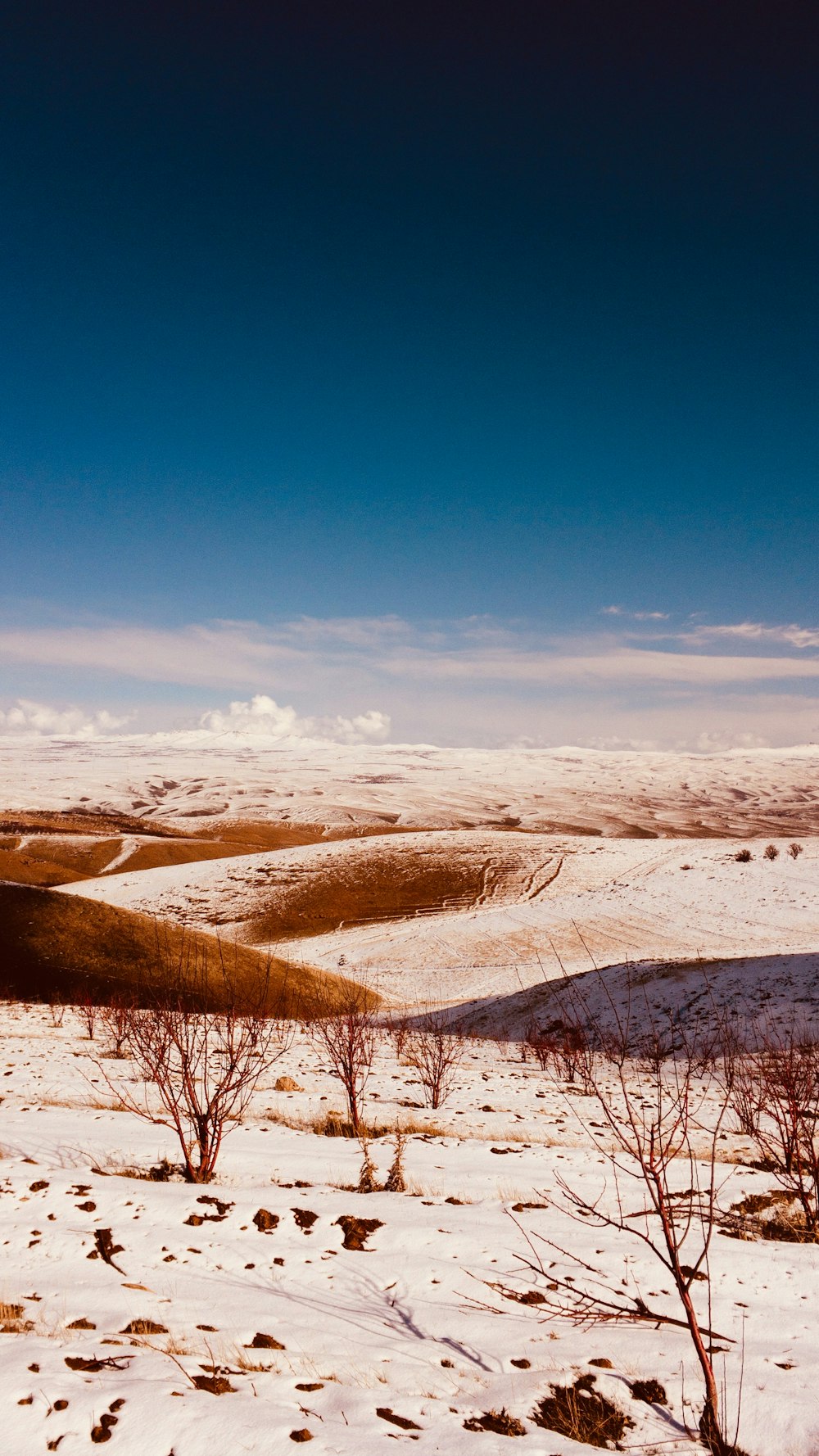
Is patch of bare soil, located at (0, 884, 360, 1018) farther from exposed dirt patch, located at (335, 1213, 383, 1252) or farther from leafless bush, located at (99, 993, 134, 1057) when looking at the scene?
exposed dirt patch, located at (335, 1213, 383, 1252)

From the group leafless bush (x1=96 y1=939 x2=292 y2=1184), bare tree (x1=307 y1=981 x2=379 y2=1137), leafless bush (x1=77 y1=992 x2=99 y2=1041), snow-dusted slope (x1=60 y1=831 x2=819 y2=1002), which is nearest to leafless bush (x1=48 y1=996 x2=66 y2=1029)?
leafless bush (x1=77 y1=992 x2=99 y2=1041)

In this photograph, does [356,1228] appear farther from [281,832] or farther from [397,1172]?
[281,832]

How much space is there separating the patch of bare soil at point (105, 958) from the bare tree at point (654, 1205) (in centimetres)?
1608

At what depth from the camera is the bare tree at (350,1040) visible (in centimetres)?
1138

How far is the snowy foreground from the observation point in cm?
390

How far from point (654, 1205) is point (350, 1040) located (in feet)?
19.2

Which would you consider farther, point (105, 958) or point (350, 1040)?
point (105, 958)

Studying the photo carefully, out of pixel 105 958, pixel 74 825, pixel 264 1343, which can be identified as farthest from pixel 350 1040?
pixel 74 825

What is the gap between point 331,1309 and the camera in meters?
5.38

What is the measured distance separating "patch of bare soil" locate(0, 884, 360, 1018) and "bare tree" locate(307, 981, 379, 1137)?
1.14 metres

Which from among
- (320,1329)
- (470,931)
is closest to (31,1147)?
(320,1329)

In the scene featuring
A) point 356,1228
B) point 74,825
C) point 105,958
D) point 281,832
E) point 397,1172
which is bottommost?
point 281,832

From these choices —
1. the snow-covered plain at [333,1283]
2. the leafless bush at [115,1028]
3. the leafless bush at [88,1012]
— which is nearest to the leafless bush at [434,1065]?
the snow-covered plain at [333,1283]

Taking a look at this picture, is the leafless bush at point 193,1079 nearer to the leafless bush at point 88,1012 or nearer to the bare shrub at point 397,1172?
the leafless bush at point 88,1012
